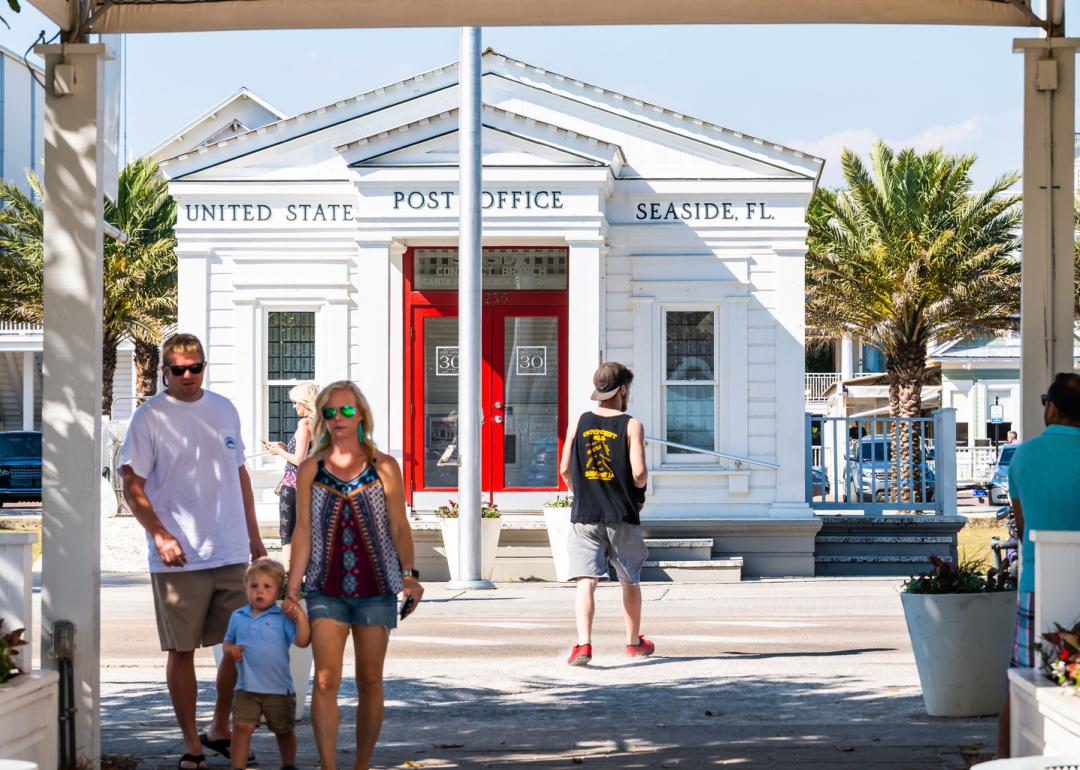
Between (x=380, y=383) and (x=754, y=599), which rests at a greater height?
(x=380, y=383)

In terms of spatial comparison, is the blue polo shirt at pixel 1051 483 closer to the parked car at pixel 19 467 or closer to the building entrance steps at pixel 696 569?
the building entrance steps at pixel 696 569

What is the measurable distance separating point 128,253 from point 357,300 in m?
17.6

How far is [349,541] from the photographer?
6289 millimetres

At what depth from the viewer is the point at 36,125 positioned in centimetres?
6650

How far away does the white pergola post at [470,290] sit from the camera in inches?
632

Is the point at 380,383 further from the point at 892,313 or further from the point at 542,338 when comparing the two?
the point at 892,313

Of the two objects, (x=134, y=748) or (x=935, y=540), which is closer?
(x=134, y=748)

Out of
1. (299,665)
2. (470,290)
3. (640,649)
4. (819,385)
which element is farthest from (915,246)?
(819,385)

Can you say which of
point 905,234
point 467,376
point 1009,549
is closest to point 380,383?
point 467,376

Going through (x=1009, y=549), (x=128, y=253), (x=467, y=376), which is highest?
(x=128, y=253)

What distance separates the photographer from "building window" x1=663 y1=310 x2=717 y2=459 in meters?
19.4

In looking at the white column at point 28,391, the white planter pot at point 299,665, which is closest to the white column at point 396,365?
the white planter pot at point 299,665

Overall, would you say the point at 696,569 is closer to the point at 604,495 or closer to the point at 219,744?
the point at 604,495

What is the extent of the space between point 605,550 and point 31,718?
4.79 meters
